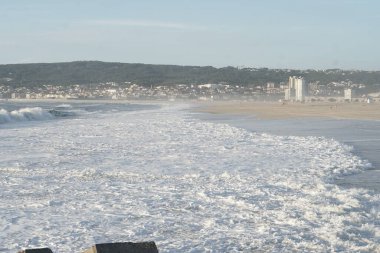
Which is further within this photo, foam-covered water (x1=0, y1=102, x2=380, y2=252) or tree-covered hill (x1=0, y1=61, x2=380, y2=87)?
tree-covered hill (x1=0, y1=61, x2=380, y2=87)

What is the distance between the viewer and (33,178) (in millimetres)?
10336

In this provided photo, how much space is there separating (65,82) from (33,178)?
506 feet

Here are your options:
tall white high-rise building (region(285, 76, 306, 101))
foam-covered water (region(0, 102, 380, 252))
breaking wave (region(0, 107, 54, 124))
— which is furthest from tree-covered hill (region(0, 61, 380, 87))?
foam-covered water (region(0, 102, 380, 252))

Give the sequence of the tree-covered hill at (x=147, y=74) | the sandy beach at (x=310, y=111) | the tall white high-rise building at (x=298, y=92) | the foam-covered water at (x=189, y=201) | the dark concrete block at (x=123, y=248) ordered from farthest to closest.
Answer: the tree-covered hill at (x=147, y=74) < the tall white high-rise building at (x=298, y=92) < the sandy beach at (x=310, y=111) < the foam-covered water at (x=189, y=201) < the dark concrete block at (x=123, y=248)

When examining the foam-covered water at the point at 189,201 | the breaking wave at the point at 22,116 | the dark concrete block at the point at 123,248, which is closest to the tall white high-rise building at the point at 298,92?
the breaking wave at the point at 22,116

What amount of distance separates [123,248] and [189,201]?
16.7ft

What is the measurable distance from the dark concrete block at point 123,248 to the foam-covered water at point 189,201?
2.68 meters

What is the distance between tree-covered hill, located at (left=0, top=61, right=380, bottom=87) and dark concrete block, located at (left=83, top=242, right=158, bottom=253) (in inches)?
6074

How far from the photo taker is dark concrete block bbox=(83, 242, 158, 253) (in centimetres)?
286

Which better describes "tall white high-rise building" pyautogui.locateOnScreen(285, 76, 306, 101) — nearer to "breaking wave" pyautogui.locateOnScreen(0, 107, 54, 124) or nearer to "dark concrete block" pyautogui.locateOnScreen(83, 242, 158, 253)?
"breaking wave" pyautogui.locateOnScreen(0, 107, 54, 124)

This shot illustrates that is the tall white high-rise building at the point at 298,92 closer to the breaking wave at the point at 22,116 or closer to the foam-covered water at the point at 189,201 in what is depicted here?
the breaking wave at the point at 22,116

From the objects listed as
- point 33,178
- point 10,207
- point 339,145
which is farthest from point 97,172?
point 339,145

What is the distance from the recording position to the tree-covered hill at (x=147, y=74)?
160 meters

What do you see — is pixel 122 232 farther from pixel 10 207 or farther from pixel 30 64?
pixel 30 64
